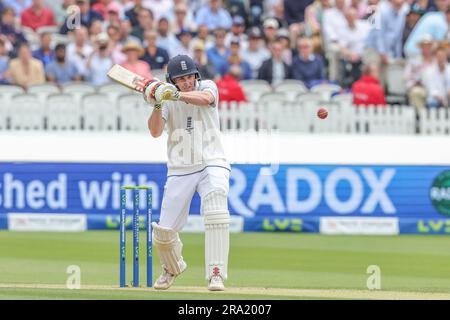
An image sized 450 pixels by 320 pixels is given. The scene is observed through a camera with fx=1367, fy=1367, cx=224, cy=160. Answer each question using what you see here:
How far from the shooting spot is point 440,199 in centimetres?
1927

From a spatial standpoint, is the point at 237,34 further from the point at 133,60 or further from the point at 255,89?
the point at 133,60

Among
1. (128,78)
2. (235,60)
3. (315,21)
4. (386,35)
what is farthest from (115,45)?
(128,78)

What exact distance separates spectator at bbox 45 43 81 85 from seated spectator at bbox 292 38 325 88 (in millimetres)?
3418

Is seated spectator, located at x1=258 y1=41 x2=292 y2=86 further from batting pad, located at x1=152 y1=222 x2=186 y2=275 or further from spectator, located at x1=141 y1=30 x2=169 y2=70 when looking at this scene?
batting pad, located at x1=152 y1=222 x2=186 y2=275

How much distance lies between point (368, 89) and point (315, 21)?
8.14ft

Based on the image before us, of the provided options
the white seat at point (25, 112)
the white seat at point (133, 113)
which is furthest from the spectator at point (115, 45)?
the white seat at point (25, 112)

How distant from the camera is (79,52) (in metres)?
21.4

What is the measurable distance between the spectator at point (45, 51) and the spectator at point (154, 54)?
1.49m

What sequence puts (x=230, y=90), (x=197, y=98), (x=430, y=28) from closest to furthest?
1. (x=197, y=98)
2. (x=230, y=90)
3. (x=430, y=28)

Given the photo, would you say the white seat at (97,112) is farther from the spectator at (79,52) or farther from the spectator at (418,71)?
the spectator at (418,71)

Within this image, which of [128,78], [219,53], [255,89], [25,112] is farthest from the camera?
[219,53]

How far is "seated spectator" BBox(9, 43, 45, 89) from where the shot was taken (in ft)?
68.2

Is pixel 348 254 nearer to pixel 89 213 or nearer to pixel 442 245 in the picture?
pixel 442 245

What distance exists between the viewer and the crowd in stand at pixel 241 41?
2102 centimetres
